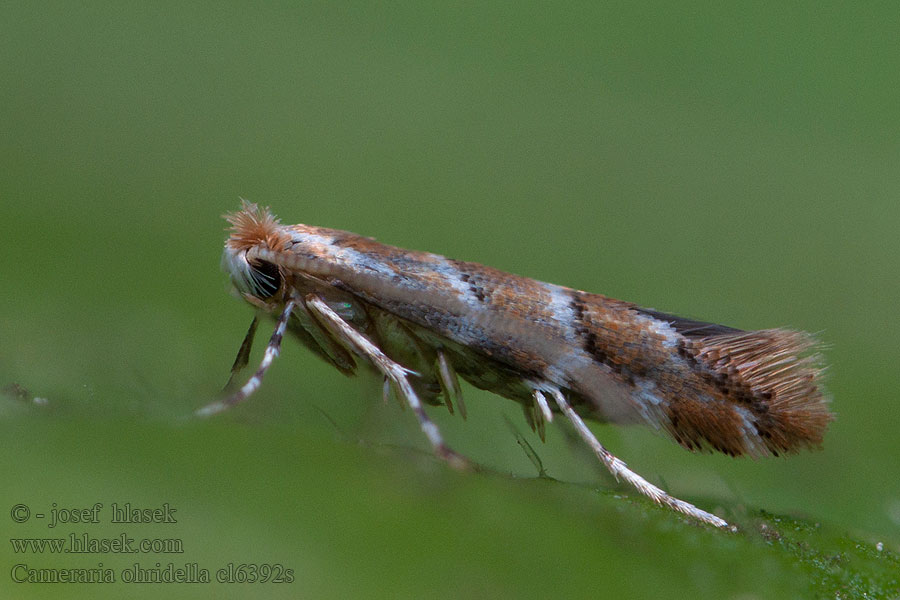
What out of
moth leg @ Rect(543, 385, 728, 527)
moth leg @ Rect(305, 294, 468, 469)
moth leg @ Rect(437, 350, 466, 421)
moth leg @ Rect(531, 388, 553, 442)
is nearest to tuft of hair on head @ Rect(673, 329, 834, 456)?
moth leg @ Rect(543, 385, 728, 527)

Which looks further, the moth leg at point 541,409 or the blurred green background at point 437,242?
the moth leg at point 541,409

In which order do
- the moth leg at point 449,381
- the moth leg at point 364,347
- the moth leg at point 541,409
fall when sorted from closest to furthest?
1. the moth leg at point 364,347
2. the moth leg at point 541,409
3. the moth leg at point 449,381

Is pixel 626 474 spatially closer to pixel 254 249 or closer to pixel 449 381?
pixel 449 381

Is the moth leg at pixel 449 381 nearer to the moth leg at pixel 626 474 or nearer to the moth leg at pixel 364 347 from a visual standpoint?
the moth leg at pixel 364 347

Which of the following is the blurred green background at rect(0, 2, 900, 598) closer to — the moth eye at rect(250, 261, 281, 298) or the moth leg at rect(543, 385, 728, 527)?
the moth leg at rect(543, 385, 728, 527)

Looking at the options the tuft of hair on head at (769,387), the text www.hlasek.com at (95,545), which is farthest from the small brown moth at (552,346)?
the text www.hlasek.com at (95,545)

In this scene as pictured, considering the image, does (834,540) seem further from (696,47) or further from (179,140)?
(696,47)

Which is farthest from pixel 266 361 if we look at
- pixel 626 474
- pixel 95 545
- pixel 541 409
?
pixel 95 545
